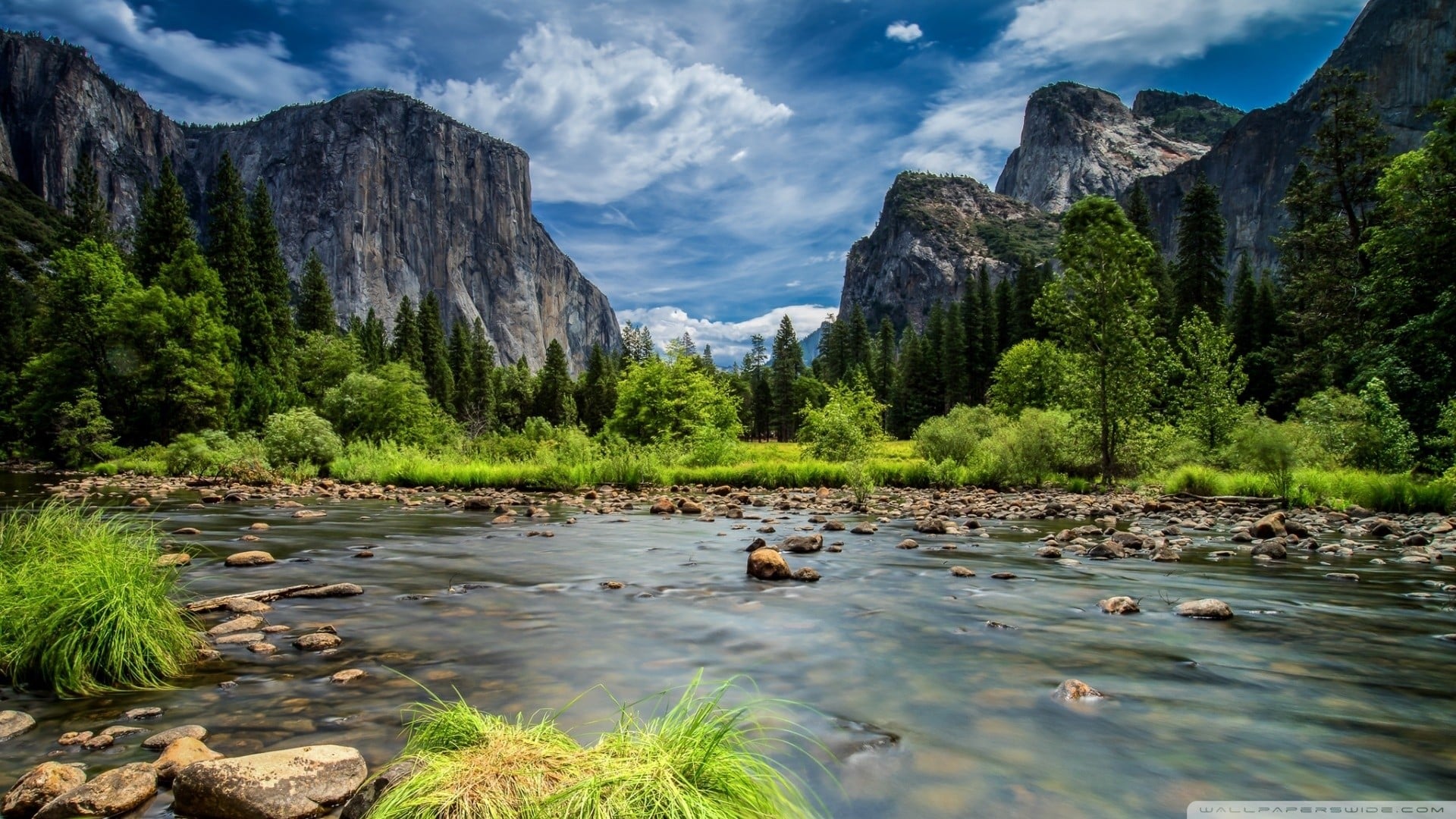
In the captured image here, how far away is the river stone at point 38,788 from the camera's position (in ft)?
10.8

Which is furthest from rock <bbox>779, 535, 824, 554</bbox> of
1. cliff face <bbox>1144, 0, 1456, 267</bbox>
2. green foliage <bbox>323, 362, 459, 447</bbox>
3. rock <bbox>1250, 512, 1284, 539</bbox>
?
cliff face <bbox>1144, 0, 1456, 267</bbox>

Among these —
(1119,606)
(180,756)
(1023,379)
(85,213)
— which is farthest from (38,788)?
(85,213)

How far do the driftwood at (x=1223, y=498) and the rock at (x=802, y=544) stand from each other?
531 inches

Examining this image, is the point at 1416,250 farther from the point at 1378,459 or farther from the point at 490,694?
the point at 490,694

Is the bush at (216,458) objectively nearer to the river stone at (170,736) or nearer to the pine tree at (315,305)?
the river stone at (170,736)

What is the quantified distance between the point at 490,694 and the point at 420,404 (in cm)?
4907

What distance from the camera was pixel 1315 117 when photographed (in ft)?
493

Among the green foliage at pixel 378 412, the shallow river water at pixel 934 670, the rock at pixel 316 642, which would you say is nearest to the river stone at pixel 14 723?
the shallow river water at pixel 934 670

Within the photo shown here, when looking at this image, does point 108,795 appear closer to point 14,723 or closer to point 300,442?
point 14,723

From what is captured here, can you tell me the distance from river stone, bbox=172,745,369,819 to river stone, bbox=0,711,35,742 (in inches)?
69.8

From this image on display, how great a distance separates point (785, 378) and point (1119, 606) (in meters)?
98.6

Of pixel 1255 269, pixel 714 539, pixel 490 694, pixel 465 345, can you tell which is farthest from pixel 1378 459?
pixel 1255 269

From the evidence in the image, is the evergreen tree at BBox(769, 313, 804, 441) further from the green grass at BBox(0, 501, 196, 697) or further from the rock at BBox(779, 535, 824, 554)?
the green grass at BBox(0, 501, 196, 697)

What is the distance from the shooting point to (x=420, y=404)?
49.7 meters
